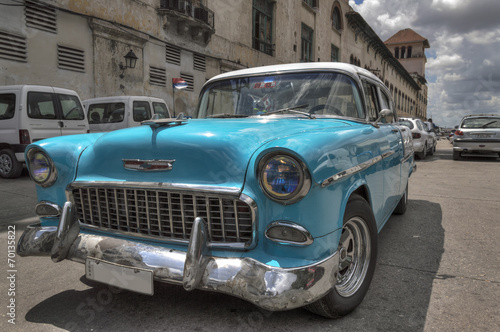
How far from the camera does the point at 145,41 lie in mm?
13438

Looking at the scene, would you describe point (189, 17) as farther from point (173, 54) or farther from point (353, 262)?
point (353, 262)

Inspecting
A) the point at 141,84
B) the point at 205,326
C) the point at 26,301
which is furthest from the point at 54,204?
the point at 141,84

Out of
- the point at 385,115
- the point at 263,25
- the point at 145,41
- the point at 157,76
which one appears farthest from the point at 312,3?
the point at 385,115

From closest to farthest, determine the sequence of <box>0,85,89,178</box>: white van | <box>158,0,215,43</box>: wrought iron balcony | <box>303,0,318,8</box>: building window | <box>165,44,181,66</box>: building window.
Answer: <box>0,85,89,178</box>: white van → <box>158,0,215,43</box>: wrought iron balcony → <box>165,44,181,66</box>: building window → <box>303,0,318,8</box>: building window

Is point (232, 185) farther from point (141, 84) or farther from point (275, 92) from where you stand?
point (141, 84)

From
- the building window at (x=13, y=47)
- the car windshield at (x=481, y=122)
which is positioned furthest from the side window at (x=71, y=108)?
the car windshield at (x=481, y=122)

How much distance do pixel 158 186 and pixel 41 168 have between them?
1.04m

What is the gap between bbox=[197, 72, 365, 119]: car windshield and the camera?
9.80 feet

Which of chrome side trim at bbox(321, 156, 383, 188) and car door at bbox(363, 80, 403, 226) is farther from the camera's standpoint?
car door at bbox(363, 80, 403, 226)

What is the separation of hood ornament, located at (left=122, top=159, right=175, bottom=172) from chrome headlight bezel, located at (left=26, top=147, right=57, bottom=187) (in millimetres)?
645

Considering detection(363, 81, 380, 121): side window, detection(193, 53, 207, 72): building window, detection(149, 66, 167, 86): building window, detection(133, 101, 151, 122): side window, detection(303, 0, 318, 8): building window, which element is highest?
detection(303, 0, 318, 8): building window

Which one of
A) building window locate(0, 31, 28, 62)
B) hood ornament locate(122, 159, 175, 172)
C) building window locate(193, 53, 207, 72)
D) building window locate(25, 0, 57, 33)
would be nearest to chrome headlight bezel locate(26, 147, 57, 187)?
hood ornament locate(122, 159, 175, 172)

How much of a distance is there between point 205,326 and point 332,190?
1027mm

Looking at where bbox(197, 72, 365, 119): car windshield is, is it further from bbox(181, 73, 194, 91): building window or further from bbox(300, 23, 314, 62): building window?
bbox(300, 23, 314, 62): building window
